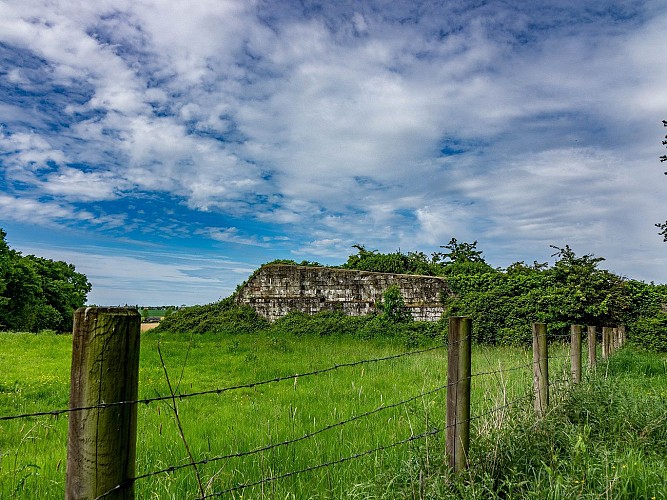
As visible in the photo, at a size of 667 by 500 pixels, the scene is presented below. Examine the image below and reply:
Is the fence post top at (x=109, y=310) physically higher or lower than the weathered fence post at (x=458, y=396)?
higher

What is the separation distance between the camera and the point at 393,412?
6258 millimetres

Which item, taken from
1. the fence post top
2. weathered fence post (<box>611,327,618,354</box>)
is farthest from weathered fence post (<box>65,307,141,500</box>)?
weathered fence post (<box>611,327,618,354</box>)

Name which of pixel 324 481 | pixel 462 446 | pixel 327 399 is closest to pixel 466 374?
pixel 462 446

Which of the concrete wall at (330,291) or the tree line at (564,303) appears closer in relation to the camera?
the tree line at (564,303)

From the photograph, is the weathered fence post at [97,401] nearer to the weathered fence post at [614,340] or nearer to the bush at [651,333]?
the weathered fence post at [614,340]

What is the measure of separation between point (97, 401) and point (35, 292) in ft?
115

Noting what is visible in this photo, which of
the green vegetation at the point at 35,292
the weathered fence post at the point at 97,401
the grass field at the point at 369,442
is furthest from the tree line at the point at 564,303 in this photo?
the green vegetation at the point at 35,292

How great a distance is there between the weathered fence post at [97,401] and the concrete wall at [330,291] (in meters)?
17.7

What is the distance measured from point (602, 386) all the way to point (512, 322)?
10.8 meters

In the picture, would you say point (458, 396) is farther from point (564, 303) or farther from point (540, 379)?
point (564, 303)

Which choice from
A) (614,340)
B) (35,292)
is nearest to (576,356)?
(614,340)

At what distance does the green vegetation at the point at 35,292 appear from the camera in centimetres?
2786

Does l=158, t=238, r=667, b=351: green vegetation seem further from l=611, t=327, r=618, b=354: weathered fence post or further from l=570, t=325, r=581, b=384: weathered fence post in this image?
l=570, t=325, r=581, b=384: weathered fence post

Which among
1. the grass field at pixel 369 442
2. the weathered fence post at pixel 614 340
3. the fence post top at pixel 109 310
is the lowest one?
the grass field at pixel 369 442
